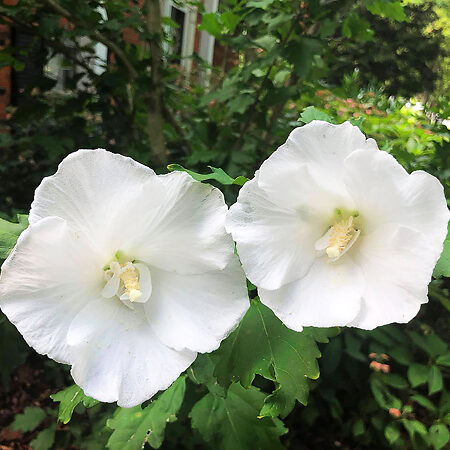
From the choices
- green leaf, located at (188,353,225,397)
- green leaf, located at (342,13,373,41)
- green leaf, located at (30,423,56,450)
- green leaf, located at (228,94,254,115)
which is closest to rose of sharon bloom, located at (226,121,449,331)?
green leaf, located at (188,353,225,397)

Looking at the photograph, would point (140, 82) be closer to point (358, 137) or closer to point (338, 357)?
point (338, 357)

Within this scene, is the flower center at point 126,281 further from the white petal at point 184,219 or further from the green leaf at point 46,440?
the green leaf at point 46,440

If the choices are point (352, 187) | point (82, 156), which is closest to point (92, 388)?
point (82, 156)

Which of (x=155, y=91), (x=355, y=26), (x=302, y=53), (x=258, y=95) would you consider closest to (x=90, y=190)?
(x=302, y=53)

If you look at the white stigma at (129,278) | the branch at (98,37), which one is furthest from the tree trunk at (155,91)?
the white stigma at (129,278)

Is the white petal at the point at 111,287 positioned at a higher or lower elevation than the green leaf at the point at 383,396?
→ higher

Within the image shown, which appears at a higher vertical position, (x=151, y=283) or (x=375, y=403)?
(x=151, y=283)
